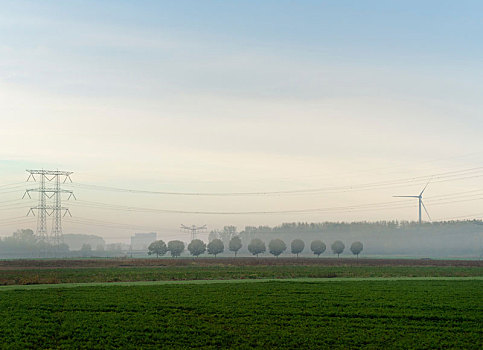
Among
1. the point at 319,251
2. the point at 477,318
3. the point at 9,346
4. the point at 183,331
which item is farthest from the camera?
the point at 319,251

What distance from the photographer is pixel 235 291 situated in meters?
45.2

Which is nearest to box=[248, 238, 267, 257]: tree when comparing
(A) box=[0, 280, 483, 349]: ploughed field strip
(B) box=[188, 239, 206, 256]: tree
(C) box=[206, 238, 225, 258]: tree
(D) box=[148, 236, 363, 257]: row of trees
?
(D) box=[148, 236, 363, 257]: row of trees

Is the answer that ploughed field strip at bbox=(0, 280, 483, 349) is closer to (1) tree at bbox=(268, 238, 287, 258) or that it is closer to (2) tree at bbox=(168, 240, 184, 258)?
(1) tree at bbox=(268, 238, 287, 258)

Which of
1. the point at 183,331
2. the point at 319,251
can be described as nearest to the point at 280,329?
the point at 183,331

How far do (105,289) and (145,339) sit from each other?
20171 millimetres

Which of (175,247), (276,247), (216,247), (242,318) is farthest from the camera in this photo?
(216,247)

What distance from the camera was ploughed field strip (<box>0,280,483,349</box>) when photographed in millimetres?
27484

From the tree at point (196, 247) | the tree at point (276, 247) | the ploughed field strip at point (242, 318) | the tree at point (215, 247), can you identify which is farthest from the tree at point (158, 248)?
the ploughed field strip at point (242, 318)

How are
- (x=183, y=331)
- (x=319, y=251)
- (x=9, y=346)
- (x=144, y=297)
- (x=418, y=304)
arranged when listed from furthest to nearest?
(x=319, y=251) < (x=144, y=297) < (x=418, y=304) < (x=183, y=331) < (x=9, y=346)

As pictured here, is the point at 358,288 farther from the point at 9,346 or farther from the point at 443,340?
the point at 9,346

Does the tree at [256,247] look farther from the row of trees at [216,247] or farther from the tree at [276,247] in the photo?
the tree at [276,247]

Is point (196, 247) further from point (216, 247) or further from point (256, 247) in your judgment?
point (256, 247)

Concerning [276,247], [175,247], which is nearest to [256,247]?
[276,247]

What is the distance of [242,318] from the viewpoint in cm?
3272
